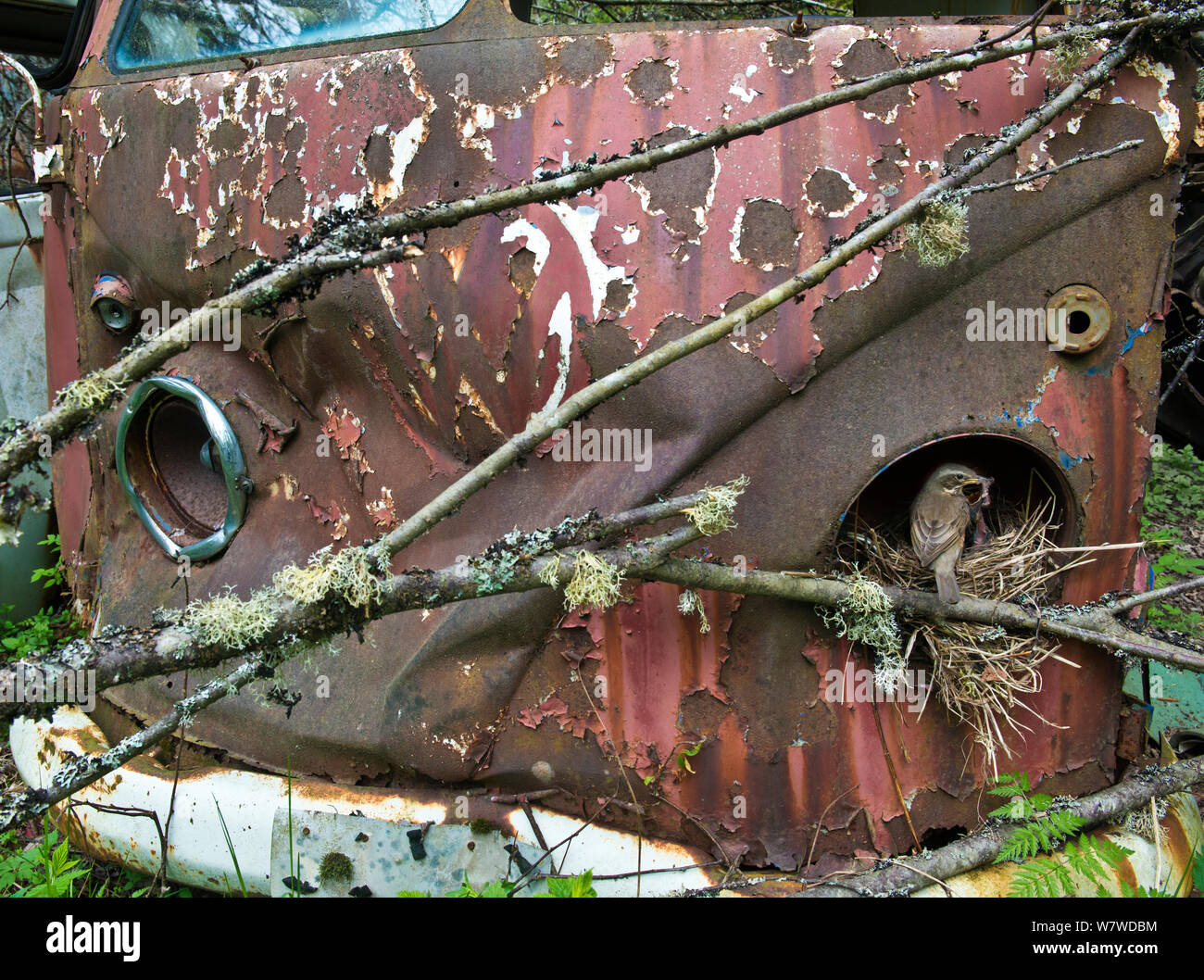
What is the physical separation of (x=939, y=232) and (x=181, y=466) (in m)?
2.14

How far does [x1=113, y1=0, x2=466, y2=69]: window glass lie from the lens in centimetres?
203

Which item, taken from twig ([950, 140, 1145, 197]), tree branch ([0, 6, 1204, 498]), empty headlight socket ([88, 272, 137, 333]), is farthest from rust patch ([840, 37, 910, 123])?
empty headlight socket ([88, 272, 137, 333])

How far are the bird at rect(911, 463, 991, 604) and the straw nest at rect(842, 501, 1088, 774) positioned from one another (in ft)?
0.23

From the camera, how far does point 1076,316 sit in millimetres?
1786

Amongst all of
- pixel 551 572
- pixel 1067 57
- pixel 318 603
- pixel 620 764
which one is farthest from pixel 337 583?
pixel 1067 57

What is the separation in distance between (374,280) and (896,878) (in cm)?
170

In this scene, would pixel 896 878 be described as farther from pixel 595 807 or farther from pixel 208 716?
pixel 208 716

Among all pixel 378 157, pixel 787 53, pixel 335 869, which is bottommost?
pixel 335 869

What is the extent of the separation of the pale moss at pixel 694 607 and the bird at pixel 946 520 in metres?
0.47

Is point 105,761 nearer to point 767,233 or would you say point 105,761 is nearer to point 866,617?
point 866,617

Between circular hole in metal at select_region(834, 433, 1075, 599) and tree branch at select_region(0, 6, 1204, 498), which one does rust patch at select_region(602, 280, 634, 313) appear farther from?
circular hole in metal at select_region(834, 433, 1075, 599)

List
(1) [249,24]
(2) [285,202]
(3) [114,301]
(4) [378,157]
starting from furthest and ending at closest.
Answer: (3) [114,301]
(1) [249,24]
(2) [285,202]
(4) [378,157]

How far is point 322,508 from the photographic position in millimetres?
2232

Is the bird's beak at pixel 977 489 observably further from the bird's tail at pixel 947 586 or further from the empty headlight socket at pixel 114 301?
the empty headlight socket at pixel 114 301
